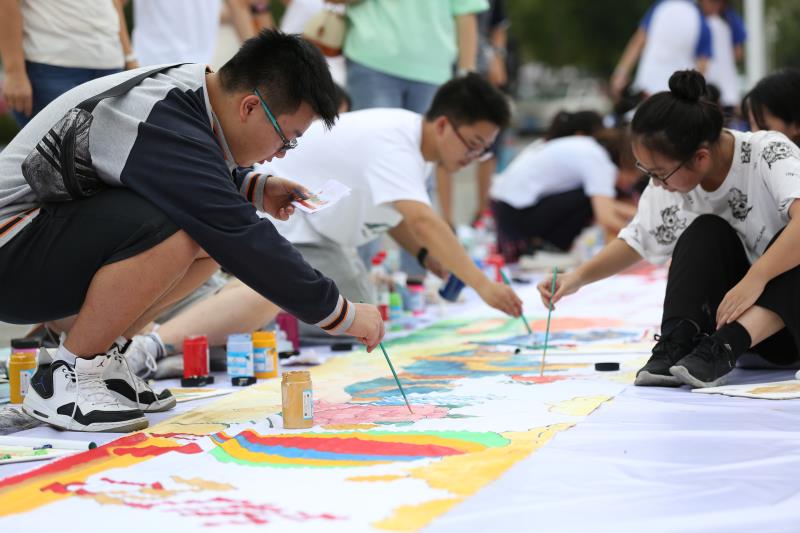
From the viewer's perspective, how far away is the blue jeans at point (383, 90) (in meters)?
5.38

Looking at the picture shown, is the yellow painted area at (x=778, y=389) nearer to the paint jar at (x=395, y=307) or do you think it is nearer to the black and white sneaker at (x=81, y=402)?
the black and white sneaker at (x=81, y=402)

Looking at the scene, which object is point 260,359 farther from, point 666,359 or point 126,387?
point 666,359

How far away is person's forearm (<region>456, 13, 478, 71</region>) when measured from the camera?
19.3 feet

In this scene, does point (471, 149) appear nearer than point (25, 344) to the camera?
No

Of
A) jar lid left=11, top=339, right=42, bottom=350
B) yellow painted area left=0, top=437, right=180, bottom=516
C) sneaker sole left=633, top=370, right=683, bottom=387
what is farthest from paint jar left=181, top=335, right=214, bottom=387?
sneaker sole left=633, top=370, right=683, bottom=387

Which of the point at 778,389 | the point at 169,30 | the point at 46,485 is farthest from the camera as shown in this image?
the point at 169,30

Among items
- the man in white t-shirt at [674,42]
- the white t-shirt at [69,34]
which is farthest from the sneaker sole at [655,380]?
the man in white t-shirt at [674,42]

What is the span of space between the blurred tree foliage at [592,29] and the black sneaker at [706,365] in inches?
771

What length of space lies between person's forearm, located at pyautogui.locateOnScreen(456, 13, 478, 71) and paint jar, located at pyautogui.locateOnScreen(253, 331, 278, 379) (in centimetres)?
287

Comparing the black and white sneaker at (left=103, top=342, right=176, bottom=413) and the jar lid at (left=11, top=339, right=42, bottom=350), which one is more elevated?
the jar lid at (left=11, top=339, right=42, bottom=350)

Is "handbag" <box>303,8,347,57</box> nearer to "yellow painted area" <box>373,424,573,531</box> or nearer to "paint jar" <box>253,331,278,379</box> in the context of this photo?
"paint jar" <box>253,331,278,379</box>

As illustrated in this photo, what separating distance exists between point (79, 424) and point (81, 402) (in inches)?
2.0

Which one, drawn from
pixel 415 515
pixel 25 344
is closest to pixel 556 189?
pixel 25 344

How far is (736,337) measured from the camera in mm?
3043
